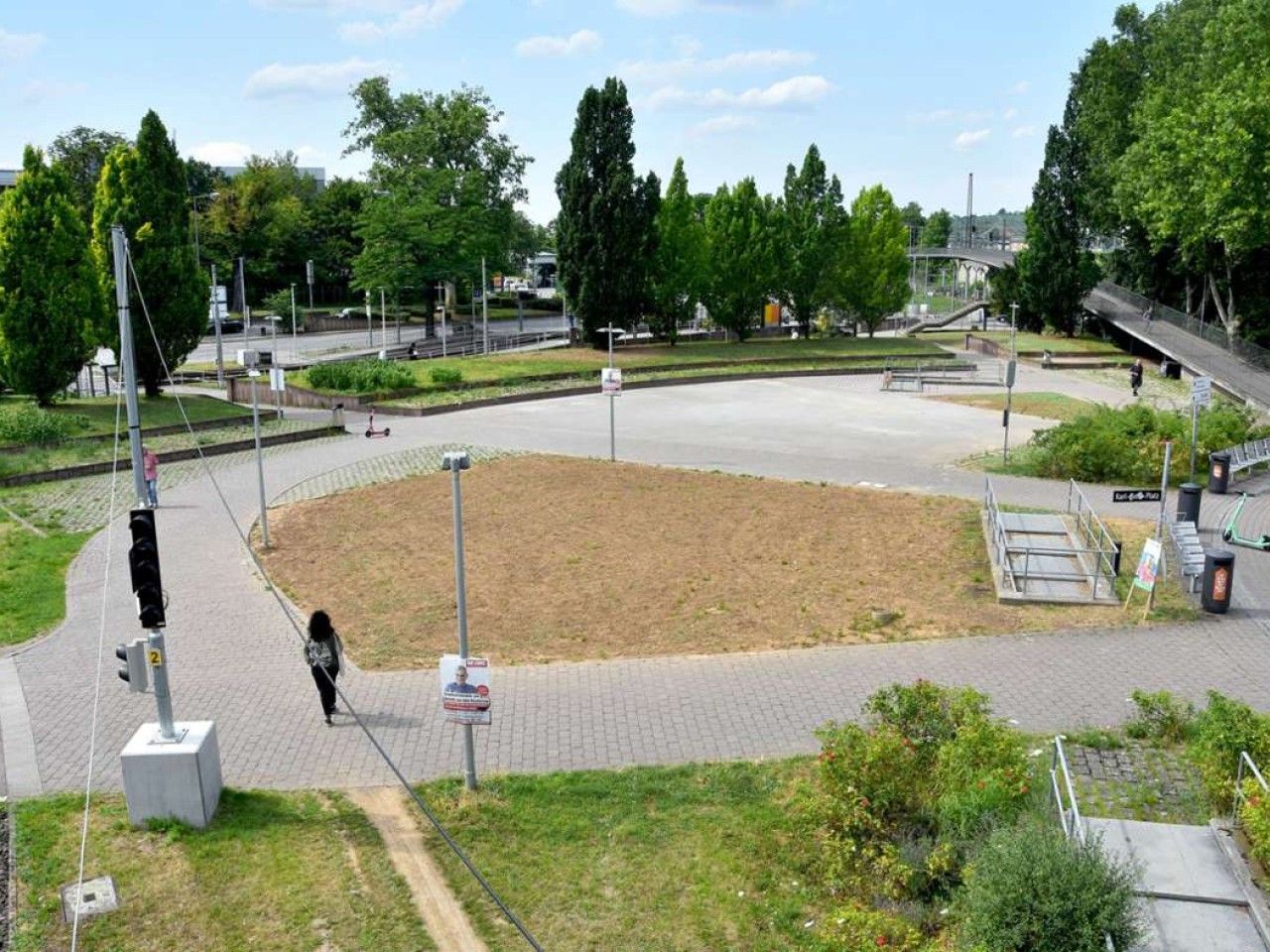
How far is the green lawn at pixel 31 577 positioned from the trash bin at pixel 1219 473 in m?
22.9

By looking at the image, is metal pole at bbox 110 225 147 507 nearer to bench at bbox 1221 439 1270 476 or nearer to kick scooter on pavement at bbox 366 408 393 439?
kick scooter on pavement at bbox 366 408 393 439

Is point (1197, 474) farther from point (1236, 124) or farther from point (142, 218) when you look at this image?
point (142, 218)

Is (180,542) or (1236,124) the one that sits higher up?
(1236,124)

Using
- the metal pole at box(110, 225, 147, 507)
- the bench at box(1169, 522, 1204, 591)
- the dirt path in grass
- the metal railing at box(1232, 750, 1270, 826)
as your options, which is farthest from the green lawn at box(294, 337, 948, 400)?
the metal railing at box(1232, 750, 1270, 826)

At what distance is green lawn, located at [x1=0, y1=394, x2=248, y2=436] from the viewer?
102ft

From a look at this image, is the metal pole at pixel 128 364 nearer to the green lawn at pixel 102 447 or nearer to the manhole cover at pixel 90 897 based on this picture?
the manhole cover at pixel 90 897

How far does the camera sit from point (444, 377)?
133 feet

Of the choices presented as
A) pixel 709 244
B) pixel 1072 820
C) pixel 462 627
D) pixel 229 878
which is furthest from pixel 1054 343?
pixel 229 878

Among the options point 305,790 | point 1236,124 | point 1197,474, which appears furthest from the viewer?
point 1236,124

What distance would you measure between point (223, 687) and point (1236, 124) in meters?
37.5

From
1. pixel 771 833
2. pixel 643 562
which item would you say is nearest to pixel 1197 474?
pixel 643 562

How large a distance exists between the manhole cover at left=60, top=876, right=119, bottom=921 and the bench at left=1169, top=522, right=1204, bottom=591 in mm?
14783

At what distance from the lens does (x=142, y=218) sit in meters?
34.1

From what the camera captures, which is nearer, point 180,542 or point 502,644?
point 502,644
